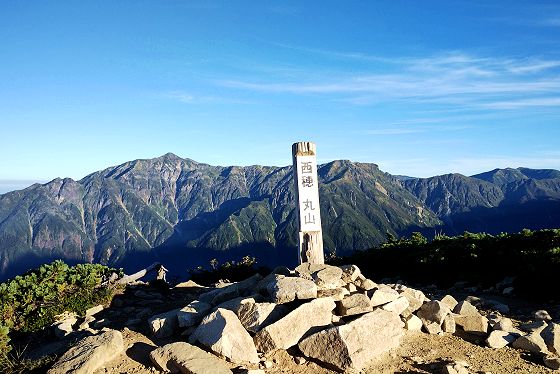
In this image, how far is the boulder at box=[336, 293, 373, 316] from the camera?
9.33 m

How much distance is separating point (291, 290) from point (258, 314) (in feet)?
3.17

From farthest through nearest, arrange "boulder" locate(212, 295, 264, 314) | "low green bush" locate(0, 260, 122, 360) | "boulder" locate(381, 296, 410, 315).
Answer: "low green bush" locate(0, 260, 122, 360)
"boulder" locate(381, 296, 410, 315)
"boulder" locate(212, 295, 264, 314)

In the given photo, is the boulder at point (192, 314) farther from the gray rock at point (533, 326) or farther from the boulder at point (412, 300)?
the gray rock at point (533, 326)

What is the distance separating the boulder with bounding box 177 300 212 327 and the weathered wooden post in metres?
Answer: 3.70

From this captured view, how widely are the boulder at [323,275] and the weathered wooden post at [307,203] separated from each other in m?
1.35

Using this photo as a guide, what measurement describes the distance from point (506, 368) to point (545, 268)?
842cm

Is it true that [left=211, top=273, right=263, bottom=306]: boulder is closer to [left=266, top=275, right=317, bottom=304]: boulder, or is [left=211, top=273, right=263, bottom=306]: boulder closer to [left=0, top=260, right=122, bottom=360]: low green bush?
[left=266, top=275, right=317, bottom=304]: boulder

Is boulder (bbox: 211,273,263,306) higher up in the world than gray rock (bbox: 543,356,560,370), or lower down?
higher up

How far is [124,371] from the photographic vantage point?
771cm

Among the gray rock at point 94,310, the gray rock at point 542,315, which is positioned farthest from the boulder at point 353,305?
the gray rock at point 94,310

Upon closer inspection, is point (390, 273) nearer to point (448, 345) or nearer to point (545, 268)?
point (545, 268)

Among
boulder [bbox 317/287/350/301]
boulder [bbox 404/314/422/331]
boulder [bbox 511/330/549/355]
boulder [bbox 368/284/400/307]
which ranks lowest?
boulder [bbox 511/330/549/355]

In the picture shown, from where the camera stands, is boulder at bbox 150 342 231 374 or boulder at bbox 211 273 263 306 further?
boulder at bbox 211 273 263 306

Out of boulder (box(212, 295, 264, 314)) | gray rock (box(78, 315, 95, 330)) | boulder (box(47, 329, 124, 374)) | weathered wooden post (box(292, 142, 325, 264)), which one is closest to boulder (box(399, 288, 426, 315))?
weathered wooden post (box(292, 142, 325, 264))
